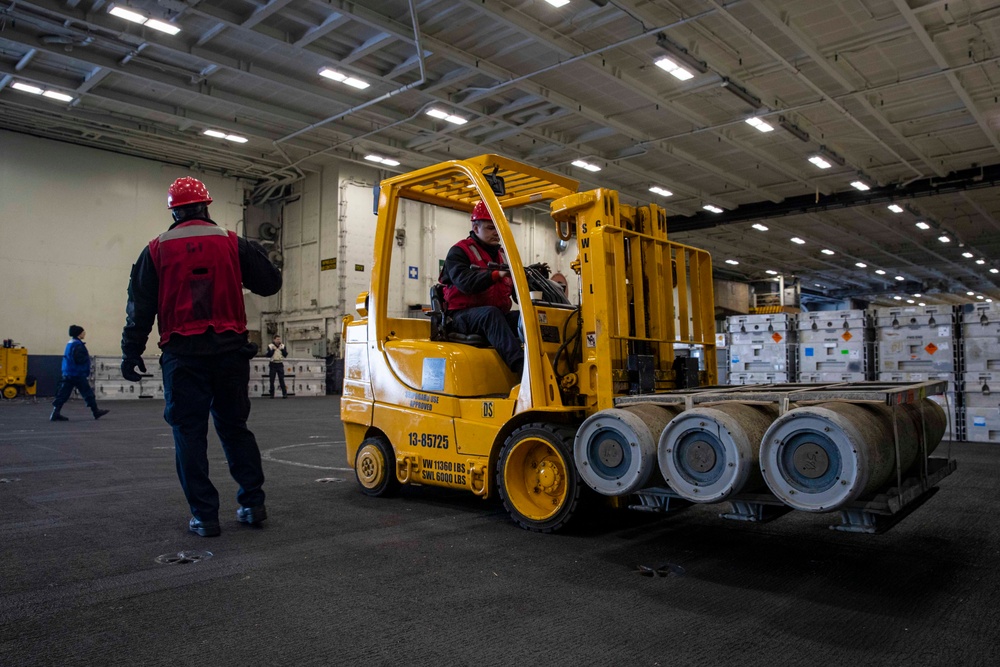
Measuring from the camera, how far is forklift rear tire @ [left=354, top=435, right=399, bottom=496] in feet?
18.6

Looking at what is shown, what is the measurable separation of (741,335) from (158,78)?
1382 cm

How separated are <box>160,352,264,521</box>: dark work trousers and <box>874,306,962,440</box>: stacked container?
10.6 meters

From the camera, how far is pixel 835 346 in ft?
42.5

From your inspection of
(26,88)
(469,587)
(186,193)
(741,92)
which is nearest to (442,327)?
(186,193)

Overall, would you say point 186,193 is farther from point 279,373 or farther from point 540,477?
point 279,373

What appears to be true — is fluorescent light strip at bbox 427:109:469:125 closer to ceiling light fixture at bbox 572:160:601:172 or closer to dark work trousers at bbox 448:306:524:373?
ceiling light fixture at bbox 572:160:601:172

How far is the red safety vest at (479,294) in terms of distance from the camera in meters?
5.38

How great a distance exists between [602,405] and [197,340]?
2.56 metres

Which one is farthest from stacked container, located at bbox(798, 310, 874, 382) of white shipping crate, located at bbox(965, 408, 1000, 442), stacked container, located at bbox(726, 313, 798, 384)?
white shipping crate, located at bbox(965, 408, 1000, 442)

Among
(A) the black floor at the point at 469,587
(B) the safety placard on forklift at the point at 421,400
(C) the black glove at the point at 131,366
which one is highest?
(C) the black glove at the point at 131,366

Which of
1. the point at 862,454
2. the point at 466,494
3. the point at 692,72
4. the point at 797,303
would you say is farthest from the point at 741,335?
the point at 797,303

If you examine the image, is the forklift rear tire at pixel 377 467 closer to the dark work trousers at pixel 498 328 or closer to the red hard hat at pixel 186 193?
the dark work trousers at pixel 498 328

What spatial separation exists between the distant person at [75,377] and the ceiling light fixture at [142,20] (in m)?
5.66

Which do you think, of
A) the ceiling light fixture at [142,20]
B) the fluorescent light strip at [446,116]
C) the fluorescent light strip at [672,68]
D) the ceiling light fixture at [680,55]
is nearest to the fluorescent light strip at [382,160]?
the fluorescent light strip at [446,116]
